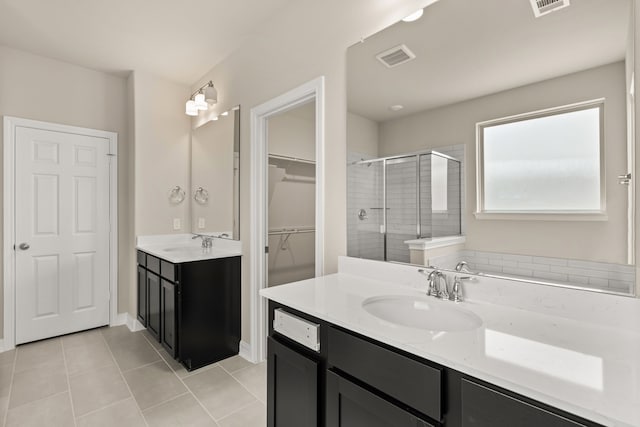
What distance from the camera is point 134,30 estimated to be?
8.30ft

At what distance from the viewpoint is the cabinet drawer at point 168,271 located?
2.34 meters

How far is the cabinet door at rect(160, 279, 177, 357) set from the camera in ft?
7.77

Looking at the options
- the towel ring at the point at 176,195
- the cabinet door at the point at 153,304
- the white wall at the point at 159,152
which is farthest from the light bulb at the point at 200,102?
the cabinet door at the point at 153,304

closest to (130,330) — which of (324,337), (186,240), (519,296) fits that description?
(186,240)

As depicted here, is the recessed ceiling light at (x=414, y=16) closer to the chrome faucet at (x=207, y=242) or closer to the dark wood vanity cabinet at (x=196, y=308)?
the dark wood vanity cabinet at (x=196, y=308)

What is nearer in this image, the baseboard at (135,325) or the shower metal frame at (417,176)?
the shower metal frame at (417,176)

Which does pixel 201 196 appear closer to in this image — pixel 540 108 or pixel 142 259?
pixel 142 259

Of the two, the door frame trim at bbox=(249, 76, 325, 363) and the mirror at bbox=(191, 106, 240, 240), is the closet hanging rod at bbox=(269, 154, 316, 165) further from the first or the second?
the door frame trim at bbox=(249, 76, 325, 363)

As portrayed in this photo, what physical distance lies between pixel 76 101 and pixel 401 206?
350 centimetres

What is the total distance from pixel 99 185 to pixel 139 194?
47 centimetres

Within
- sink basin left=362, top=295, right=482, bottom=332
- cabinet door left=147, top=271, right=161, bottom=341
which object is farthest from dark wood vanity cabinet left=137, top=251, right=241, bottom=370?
sink basin left=362, top=295, right=482, bottom=332

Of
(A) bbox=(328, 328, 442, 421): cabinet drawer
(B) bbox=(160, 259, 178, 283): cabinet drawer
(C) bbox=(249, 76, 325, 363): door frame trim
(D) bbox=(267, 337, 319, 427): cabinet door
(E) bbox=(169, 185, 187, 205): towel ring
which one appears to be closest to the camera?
(A) bbox=(328, 328, 442, 421): cabinet drawer

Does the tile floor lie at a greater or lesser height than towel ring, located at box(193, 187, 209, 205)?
lesser

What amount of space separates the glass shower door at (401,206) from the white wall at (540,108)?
142 millimetres
